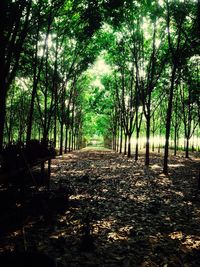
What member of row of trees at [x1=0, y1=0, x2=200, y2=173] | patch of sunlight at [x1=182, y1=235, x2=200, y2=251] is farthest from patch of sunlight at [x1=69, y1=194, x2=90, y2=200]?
patch of sunlight at [x1=182, y1=235, x2=200, y2=251]

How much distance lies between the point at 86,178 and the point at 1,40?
7.54 metres

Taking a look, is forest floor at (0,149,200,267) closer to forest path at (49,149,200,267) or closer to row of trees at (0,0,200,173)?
forest path at (49,149,200,267)

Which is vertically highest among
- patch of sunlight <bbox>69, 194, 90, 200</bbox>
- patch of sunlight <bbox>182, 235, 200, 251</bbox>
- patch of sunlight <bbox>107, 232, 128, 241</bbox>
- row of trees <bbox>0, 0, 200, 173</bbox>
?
row of trees <bbox>0, 0, 200, 173</bbox>

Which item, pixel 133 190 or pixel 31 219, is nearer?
pixel 31 219

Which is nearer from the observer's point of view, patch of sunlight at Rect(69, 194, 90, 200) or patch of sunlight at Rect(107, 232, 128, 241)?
patch of sunlight at Rect(107, 232, 128, 241)

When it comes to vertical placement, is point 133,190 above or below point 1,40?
below

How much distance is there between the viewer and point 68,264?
466 centimetres

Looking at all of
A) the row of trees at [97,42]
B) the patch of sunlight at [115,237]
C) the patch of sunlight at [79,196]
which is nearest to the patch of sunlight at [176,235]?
the patch of sunlight at [115,237]

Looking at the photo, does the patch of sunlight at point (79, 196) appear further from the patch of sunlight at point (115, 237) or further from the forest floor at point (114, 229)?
the patch of sunlight at point (115, 237)

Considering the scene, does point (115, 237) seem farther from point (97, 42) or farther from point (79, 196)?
point (97, 42)

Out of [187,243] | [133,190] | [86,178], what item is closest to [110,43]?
[86,178]

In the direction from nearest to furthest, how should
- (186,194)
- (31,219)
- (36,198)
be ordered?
(31,219) < (36,198) < (186,194)

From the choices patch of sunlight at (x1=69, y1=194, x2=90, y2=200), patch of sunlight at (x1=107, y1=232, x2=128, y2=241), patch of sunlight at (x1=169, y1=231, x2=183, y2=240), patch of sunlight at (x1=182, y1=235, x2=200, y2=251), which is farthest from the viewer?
patch of sunlight at (x1=69, y1=194, x2=90, y2=200)

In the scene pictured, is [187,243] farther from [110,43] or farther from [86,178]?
[110,43]
